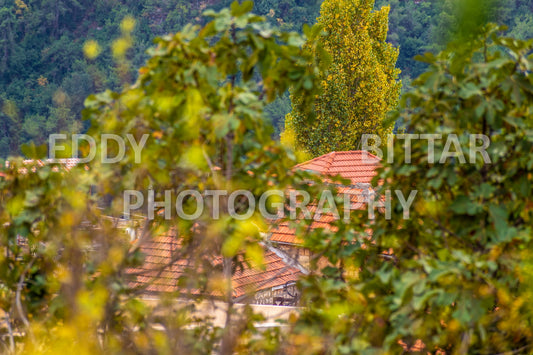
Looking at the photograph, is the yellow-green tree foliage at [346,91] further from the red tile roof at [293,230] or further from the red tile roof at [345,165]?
the red tile roof at [293,230]

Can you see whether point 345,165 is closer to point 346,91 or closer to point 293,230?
point 293,230

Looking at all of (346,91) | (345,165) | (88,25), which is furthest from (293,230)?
(88,25)

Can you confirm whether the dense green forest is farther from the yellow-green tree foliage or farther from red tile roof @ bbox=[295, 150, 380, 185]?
red tile roof @ bbox=[295, 150, 380, 185]

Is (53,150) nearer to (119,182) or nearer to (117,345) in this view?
(119,182)

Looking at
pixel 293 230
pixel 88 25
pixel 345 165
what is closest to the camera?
pixel 293 230

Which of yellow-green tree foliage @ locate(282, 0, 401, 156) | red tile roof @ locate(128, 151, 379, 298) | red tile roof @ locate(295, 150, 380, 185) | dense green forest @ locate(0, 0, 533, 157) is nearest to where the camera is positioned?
red tile roof @ locate(128, 151, 379, 298)

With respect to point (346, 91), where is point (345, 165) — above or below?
below

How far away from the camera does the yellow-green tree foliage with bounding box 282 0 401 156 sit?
17.0 m

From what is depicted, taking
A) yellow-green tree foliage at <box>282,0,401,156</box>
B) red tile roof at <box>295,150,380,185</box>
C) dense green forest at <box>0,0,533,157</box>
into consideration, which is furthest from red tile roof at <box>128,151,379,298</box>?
dense green forest at <box>0,0,533,157</box>

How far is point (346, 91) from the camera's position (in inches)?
676

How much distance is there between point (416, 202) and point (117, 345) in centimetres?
129

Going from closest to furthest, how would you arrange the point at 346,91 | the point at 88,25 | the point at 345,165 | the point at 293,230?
1. the point at 293,230
2. the point at 345,165
3. the point at 346,91
4. the point at 88,25

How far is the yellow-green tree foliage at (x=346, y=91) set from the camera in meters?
17.0

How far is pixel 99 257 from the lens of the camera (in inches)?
87.9
